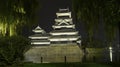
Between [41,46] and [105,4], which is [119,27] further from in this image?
[41,46]

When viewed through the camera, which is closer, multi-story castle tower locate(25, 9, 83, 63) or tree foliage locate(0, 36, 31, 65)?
tree foliage locate(0, 36, 31, 65)

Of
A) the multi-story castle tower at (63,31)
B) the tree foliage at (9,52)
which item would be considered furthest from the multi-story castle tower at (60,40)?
the tree foliage at (9,52)

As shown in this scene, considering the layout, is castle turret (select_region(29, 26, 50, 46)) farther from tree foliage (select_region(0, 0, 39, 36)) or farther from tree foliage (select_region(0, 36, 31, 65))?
tree foliage (select_region(0, 0, 39, 36))

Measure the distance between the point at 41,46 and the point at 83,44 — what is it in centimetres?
751

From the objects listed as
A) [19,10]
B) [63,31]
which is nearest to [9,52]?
[19,10]

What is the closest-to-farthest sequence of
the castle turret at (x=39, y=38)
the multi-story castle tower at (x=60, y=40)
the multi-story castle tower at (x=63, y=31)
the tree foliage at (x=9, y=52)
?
the tree foliage at (x=9, y=52)
the multi-story castle tower at (x=60, y=40)
the multi-story castle tower at (x=63, y=31)
the castle turret at (x=39, y=38)

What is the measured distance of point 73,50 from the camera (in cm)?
4641

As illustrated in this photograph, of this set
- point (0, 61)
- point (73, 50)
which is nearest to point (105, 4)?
point (0, 61)

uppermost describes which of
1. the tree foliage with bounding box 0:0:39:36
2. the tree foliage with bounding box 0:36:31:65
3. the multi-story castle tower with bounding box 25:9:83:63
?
the tree foliage with bounding box 0:0:39:36

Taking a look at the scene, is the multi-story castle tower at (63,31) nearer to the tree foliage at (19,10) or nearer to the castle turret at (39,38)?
the castle turret at (39,38)

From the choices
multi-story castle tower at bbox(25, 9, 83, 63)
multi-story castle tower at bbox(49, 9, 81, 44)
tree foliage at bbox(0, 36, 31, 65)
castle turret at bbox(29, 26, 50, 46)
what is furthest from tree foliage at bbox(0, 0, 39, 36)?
castle turret at bbox(29, 26, 50, 46)

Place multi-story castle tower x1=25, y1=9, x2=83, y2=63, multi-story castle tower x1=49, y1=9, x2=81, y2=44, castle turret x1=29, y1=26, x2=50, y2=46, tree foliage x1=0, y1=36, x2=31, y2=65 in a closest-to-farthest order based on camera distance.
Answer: tree foliage x1=0, y1=36, x2=31, y2=65 → multi-story castle tower x1=25, y1=9, x2=83, y2=63 → multi-story castle tower x1=49, y1=9, x2=81, y2=44 → castle turret x1=29, y1=26, x2=50, y2=46

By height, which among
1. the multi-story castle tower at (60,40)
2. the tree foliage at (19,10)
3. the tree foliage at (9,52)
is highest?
the tree foliage at (19,10)

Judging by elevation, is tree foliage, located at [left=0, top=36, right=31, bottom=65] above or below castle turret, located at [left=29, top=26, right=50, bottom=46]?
above
